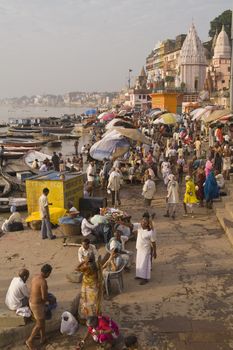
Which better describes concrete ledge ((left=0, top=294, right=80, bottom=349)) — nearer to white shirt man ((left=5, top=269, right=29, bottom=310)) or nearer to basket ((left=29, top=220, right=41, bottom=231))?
white shirt man ((left=5, top=269, right=29, bottom=310))

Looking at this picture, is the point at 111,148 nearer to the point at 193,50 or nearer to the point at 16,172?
the point at 16,172

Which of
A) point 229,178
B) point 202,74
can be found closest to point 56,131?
point 202,74

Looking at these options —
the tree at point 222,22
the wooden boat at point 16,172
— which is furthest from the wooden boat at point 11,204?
the tree at point 222,22

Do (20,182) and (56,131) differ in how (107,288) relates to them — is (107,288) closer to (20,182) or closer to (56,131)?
(20,182)

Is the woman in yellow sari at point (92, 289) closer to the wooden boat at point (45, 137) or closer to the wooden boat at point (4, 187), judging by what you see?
the wooden boat at point (4, 187)

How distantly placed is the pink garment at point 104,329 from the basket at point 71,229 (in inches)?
166

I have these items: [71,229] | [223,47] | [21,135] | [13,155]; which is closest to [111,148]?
[71,229]

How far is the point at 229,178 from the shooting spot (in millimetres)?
14289

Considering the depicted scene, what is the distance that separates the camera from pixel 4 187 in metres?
16.7

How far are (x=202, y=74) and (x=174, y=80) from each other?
31.5ft

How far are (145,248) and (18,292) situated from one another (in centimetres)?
234

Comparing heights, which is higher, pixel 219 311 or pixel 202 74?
pixel 202 74

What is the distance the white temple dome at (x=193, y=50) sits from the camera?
198ft

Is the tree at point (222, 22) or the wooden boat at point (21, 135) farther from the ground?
the tree at point (222, 22)
